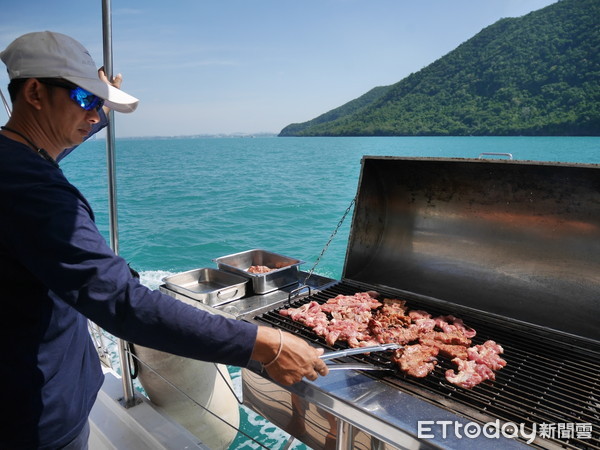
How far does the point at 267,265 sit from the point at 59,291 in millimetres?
2492

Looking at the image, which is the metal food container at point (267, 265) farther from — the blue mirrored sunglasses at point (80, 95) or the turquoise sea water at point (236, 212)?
the turquoise sea water at point (236, 212)

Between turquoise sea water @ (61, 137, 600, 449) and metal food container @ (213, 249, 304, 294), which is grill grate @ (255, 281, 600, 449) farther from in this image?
turquoise sea water @ (61, 137, 600, 449)

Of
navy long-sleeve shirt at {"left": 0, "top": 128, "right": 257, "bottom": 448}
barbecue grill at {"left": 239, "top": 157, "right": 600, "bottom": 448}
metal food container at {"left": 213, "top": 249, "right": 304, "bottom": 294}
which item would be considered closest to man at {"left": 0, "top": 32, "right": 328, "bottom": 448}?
navy long-sleeve shirt at {"left": 0, "top": 128, "right": 257, "bottom": 448}

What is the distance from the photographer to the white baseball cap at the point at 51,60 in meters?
1.46

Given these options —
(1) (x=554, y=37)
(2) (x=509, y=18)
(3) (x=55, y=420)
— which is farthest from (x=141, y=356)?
(2) (x=509, y=18)

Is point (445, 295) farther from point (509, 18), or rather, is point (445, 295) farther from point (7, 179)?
point (509, 18)

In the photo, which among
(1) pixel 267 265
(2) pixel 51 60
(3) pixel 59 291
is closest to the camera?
(3) pixel 59 291

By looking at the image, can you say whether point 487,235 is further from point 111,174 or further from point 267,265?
point 111,174

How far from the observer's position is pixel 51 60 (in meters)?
1.47

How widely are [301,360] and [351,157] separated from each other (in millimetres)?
55899

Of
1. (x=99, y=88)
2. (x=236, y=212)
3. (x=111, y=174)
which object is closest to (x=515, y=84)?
(x=236, y=212)

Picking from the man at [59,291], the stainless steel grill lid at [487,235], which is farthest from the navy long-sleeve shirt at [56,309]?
the stainless steel grill lid at [487,235]

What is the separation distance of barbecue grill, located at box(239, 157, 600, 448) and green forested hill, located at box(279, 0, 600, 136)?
146 feet

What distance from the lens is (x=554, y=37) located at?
141ft
